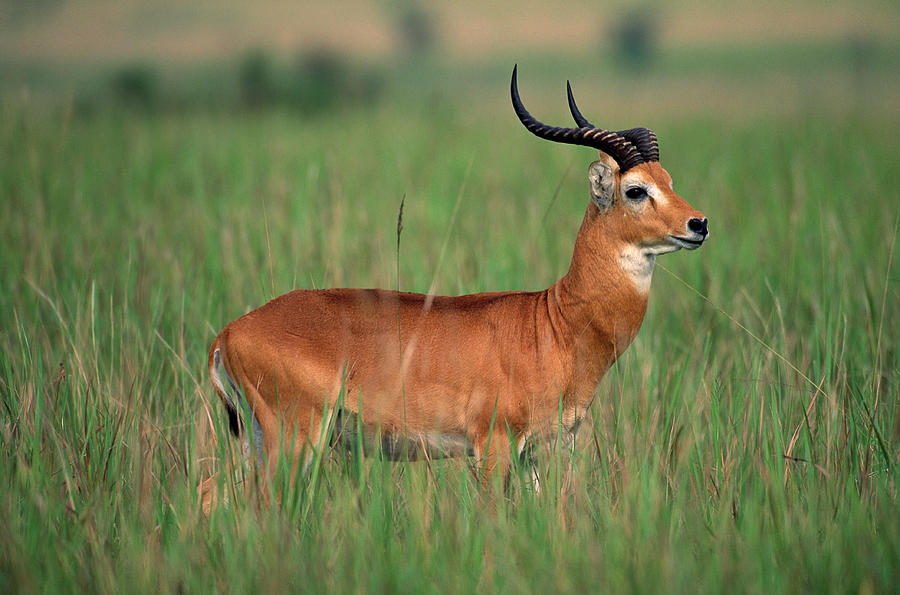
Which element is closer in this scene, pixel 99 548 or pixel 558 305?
pixel 99 548

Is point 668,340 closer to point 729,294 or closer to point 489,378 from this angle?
point 729,294

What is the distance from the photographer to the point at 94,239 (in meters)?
8.32

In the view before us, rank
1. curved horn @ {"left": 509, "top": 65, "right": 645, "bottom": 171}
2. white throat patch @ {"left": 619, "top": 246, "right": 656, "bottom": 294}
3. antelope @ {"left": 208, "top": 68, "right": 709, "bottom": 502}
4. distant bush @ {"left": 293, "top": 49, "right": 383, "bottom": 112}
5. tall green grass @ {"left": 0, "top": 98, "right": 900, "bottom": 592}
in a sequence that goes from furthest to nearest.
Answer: distant bush @ {"left": 293, "top": 49, "right": 383, "bottom": 112}, white throat patch @ {"left": 619, "top": 246, "right": 656, "bottom": 294}, curved horn @ {"left": 509, "top": 65, "right": 645, "bottom": 171}, antelope @ {"left": 208, "top": 68, "right": 709, "bottom": 502}, tall green grass @ {"left": 0, "top": 98, "right": 900, "bottom": 592}

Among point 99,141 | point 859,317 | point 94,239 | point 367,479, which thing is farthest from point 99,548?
point 99,141

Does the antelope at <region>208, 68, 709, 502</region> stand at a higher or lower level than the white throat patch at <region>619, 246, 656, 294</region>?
lower

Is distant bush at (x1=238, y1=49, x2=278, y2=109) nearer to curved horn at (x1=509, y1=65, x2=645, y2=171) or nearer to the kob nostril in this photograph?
curved horn at (x1=509, y1=65, x2=645, y2=171)

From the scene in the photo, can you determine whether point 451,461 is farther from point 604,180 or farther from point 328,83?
point 328,83

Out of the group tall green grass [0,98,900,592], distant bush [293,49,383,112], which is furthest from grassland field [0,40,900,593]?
distant bush [293,49,383,112]

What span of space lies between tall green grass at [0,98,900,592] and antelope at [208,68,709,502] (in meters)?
0.18

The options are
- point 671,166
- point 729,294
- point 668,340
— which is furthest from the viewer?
point 671,166

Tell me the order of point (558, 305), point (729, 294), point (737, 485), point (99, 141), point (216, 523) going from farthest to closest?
point (99, 141) → point (729, 294) → point (558, 305) → point (737, 485) → point (216, 523)

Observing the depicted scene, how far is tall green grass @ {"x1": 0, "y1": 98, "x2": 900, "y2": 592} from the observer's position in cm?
324

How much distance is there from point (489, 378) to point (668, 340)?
6.84 ft

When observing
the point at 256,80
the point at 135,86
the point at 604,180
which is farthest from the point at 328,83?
the point at 604,180
